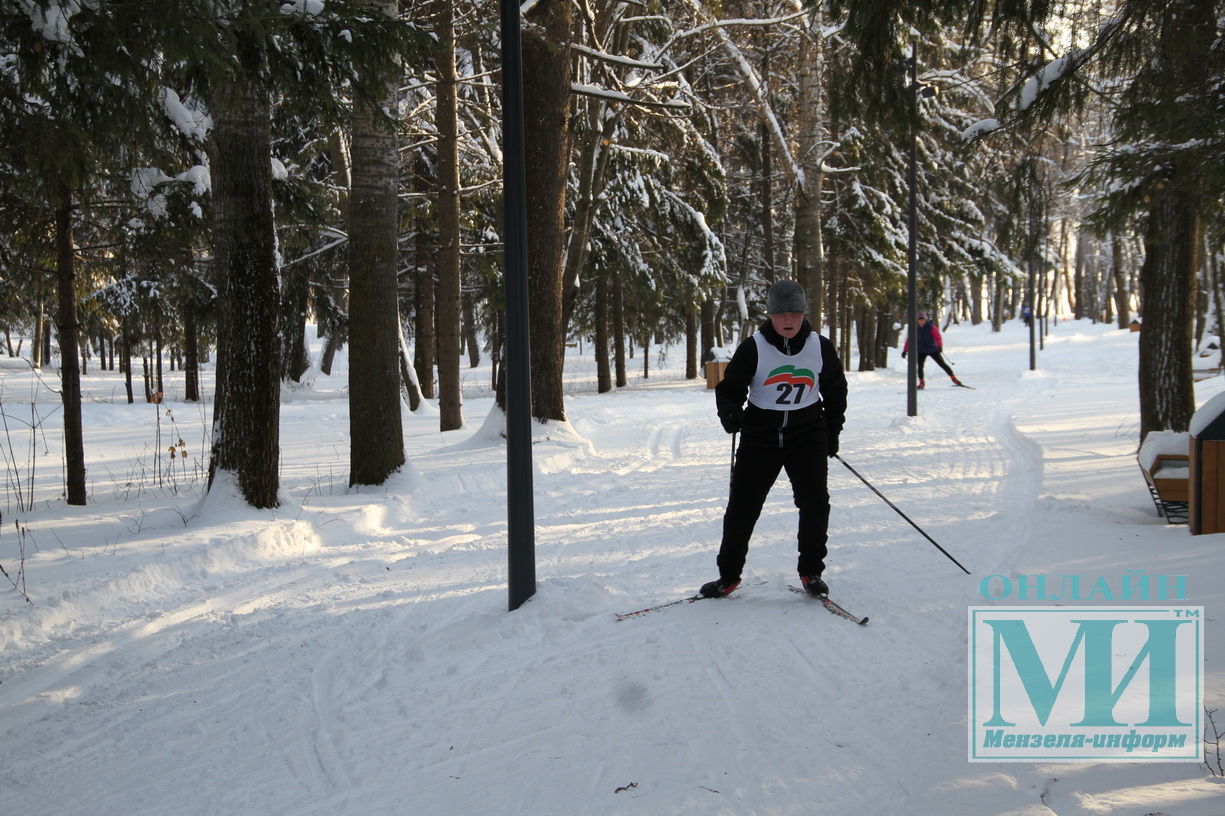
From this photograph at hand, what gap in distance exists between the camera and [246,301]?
687cm

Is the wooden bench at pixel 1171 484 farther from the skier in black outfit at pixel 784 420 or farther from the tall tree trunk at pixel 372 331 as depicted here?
the tall tree trunk at pixel 372 331

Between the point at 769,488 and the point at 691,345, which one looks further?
the point at 691,345

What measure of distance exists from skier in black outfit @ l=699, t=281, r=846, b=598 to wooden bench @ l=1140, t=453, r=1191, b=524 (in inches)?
136

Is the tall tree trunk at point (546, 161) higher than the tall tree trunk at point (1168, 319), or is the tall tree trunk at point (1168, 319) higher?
the tall tree trunk at point (546, 161)

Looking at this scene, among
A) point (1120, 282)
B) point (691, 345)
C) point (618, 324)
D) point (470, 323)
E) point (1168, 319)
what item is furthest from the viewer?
point (1120, 282)

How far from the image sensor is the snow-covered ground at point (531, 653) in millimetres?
3146

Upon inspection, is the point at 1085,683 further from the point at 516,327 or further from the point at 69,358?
the point at 69,358

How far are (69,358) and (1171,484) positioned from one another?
10.9m

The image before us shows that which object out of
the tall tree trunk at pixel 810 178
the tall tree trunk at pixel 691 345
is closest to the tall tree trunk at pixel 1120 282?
the tall tree trunk at pixel 691 345

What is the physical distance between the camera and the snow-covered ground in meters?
3.15

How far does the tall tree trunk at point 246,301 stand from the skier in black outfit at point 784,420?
4.14 meters

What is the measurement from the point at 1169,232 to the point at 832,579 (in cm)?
655

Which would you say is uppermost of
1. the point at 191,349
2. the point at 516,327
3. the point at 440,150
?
the point at 440,150

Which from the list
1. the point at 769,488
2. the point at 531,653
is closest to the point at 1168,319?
the point at 769,488
